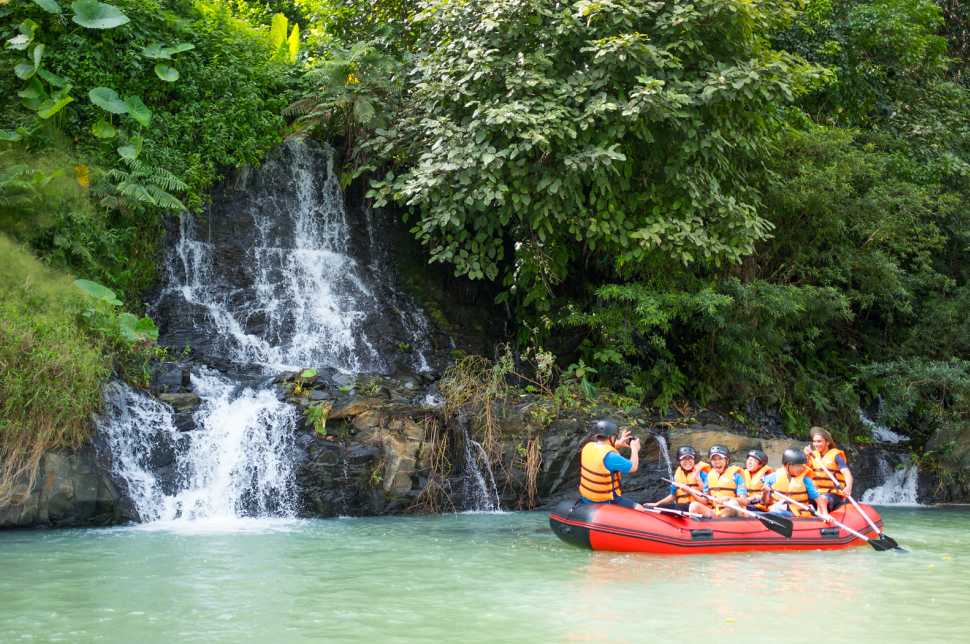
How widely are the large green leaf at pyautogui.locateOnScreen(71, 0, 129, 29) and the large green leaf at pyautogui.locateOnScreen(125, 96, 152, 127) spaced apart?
3.55ft

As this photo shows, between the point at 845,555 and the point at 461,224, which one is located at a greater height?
the point at 461,224

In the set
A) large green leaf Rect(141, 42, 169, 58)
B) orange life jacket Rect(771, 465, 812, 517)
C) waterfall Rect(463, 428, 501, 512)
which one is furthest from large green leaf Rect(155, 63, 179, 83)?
orange life jacket Rect(771, 465, 812, 517)

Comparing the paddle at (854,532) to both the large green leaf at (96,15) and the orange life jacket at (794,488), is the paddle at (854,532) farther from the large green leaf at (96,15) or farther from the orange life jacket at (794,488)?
the large green leaf at (96,15)

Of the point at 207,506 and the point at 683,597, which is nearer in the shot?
the point at 683,597

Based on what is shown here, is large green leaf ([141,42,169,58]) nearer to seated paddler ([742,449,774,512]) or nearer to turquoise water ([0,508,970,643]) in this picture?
turquoise water ([0,508,970,643])

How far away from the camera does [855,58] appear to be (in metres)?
15.6

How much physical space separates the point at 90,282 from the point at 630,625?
851 centimetres

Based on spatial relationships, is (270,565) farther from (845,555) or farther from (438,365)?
(438,365)

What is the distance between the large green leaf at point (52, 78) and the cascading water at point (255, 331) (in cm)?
263

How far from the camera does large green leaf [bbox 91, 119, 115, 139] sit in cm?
1179

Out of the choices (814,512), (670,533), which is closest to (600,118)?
(814,512)

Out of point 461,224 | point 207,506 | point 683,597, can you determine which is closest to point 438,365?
point 461,224

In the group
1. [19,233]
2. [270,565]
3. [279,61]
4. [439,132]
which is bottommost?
[270,565]

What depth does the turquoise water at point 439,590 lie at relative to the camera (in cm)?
464
